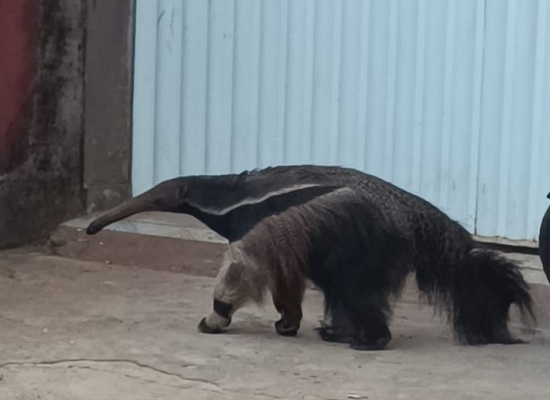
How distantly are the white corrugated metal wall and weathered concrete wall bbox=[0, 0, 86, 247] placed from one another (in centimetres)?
42

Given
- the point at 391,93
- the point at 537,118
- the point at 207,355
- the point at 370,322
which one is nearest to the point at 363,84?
the point at 391,93

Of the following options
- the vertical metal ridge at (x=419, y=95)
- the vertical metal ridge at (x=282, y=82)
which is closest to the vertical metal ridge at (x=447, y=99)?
the vertical metal ridge at (x=419, y=95)

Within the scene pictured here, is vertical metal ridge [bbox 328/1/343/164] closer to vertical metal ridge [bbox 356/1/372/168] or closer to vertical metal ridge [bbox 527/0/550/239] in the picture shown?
vertical metal ridge [bbox 356/1/372/168]

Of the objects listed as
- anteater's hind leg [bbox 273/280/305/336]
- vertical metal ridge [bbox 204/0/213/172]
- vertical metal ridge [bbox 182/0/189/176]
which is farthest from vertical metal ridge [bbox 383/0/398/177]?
anteater's hind leg [bbox 273/280/305/336]

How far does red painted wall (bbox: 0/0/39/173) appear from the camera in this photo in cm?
846

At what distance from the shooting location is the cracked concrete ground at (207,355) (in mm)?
5254

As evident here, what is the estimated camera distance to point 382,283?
240 inches

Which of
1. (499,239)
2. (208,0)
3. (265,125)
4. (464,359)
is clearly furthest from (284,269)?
(208,0)

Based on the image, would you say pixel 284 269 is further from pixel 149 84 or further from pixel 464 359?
pixel 149 84

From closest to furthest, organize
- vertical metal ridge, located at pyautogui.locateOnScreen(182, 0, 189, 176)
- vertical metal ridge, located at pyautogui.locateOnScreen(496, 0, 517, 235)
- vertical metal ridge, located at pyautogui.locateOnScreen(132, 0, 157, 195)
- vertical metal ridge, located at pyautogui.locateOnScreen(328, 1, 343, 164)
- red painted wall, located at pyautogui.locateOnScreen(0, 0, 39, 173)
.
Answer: vertical metal ridge, located at pyautogui.locateOnScreen(496, 0, 517, 235) → vertical metal ridge, located at pyautogui.locateOnScreen(328, 1, 343, 164) → red painted wall, located at pyautogui.locateOnScreen(0, 0, 39, 173) → vertical metal ridge, located at pyautogui.locateOnScreen(182, 0, 189, 176) → vertical metal ridge, located at pyautogui.locateOnScreen(132, 0, 157, 195)

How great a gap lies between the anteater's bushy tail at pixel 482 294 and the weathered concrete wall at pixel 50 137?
11.4 feet

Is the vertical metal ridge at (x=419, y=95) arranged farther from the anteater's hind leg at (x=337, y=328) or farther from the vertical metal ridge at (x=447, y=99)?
the anteater's hind leg at (x=337, y=328)

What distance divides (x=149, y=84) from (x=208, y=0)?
0.71 metres

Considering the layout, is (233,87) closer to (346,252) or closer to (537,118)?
(537,118)
